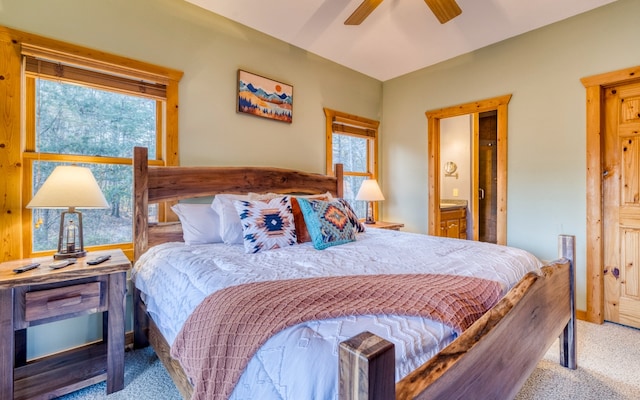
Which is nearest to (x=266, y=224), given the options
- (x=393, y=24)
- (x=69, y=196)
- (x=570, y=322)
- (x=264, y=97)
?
(x=69, y=196)

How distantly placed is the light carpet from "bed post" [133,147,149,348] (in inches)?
5.4

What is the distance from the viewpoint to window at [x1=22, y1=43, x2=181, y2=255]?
77.9 inches

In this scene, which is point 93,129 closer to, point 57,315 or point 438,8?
point 57,315

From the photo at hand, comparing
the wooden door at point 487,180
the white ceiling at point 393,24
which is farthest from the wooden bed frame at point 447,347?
the wooden door at point 487,180

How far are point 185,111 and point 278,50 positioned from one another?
124 cm

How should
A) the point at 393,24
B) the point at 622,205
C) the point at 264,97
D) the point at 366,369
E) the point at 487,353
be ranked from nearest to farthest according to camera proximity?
1. the point at 366,369
2. the point at 487,353
3. the point at 622,205
4. the point at 393,24
5. the point at 264,97

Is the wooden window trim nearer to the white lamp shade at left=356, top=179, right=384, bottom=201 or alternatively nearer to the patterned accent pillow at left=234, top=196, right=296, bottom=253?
the patterned accent pillow at left=234, top=196, right=296, bottom=253

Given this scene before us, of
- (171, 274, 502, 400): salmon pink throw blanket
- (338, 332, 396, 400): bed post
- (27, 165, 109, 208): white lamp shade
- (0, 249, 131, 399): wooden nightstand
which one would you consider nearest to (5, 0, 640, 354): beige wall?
(0, 249, 131, 399): wooden nightstand

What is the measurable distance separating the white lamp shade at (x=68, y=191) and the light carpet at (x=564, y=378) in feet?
3.56

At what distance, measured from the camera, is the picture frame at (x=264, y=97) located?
286 centimetres

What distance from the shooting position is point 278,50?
3.15 m

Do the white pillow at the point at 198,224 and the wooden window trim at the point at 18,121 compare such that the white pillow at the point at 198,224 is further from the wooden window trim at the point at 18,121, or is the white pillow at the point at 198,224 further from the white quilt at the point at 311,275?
the wooden window trim at the point at 18,121

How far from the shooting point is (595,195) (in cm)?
266

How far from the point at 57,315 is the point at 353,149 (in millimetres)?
3429
